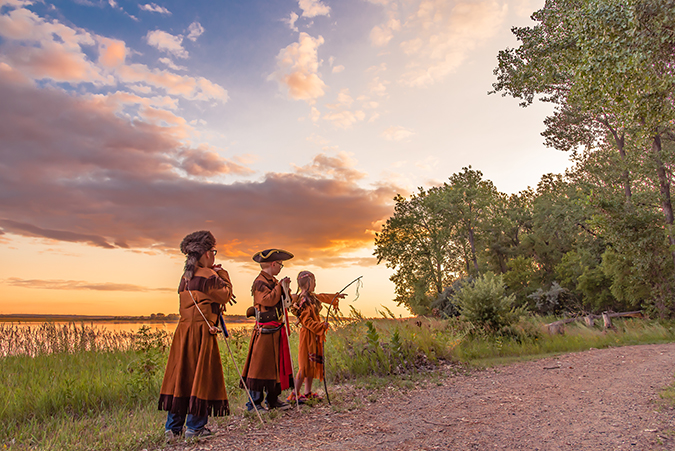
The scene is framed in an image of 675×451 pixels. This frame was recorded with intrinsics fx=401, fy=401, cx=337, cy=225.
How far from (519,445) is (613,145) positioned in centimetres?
2824

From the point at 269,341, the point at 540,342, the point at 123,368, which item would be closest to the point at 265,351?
the point at 269,341

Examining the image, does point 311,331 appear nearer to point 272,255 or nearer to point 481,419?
point 272,255

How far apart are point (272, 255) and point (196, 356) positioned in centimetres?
187

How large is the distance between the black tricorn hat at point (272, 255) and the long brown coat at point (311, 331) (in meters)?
0.69

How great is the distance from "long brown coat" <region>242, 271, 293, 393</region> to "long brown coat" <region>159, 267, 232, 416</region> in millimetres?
823

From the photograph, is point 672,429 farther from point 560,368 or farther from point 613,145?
point 613,145

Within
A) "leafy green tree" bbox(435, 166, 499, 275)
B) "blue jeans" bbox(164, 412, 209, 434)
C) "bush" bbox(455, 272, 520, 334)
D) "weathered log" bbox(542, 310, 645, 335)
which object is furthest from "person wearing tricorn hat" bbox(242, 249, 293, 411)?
"leafy green tree" bbox(435, 166, 499, 275)

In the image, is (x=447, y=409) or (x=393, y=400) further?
(x=393, y=400)

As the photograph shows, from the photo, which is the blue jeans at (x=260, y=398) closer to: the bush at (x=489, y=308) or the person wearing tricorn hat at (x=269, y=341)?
the person wearing tricorn hat at (x=269, y=341)

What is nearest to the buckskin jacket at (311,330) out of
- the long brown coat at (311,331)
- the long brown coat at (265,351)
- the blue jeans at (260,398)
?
the long brown coat at (311,331)

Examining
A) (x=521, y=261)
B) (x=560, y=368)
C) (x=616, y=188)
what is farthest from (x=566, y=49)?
(x=521, y=261)

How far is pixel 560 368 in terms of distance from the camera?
31.8 ft

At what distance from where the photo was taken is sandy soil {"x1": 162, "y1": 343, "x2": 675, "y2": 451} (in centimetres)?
459

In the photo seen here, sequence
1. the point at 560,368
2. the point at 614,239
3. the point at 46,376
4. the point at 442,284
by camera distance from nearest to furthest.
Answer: the point at 46,376 < the point at 560,368 < the point at 614,239 < the point at 442,284
